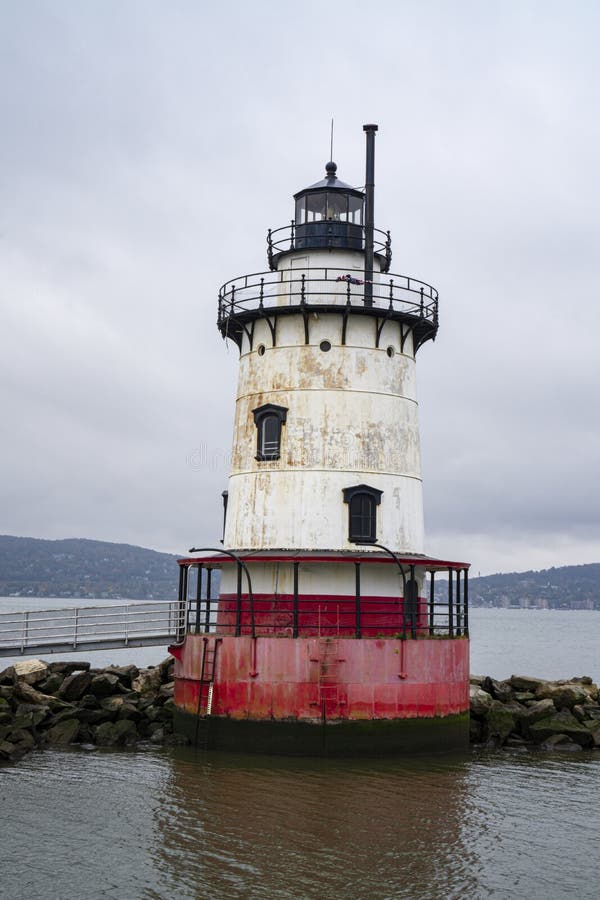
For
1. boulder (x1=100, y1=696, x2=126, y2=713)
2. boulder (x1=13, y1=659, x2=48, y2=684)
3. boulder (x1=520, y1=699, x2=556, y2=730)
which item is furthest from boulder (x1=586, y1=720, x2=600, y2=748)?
boulder (x1=13, y1=659, x2=48, y2=684)

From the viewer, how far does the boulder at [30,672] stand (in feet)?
93.7

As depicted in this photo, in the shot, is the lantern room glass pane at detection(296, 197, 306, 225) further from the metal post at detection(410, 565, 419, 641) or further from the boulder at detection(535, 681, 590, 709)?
the boulder at detection(535, 681, 590, 709)

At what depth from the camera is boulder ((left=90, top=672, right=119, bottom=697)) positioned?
2838 cm

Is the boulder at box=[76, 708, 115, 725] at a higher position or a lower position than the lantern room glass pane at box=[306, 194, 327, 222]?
lower

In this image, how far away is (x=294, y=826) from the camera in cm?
1805

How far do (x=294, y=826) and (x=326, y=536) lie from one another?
9059mm

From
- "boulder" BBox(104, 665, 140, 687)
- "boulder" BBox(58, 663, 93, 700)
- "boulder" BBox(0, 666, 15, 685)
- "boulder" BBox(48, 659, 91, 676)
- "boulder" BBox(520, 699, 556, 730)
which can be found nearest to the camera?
"boulder" BBox(520, 699, 556, 730)

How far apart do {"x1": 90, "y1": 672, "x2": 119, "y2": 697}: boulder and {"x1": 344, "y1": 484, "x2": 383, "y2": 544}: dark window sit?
790cm

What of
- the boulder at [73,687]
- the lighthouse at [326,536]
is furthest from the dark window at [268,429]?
the boulder at [73,687]

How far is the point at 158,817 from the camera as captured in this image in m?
18.8

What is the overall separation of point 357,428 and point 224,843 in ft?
39.2

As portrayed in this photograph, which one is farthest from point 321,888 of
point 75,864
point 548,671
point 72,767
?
point 548,671

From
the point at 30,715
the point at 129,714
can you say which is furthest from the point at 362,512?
the point at 30,715

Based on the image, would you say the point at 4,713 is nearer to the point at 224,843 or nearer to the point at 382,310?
the point at 224,843
